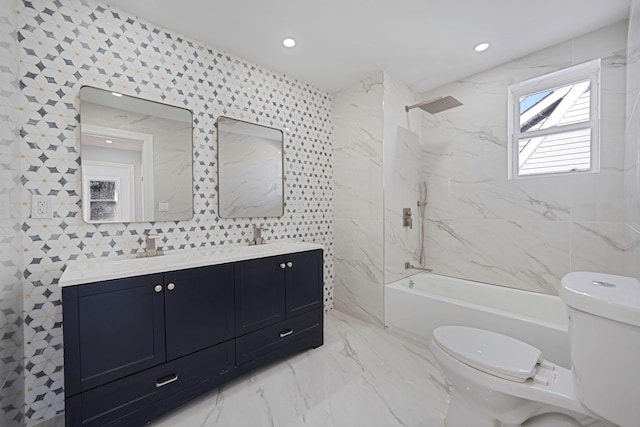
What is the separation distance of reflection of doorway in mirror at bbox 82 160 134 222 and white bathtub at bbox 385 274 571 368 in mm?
2303

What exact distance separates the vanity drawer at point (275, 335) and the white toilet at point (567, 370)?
1.08m

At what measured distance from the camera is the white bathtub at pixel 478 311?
1.82 m

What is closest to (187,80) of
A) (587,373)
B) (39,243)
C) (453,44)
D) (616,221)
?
(39,243)

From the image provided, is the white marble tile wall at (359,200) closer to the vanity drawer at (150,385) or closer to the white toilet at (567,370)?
the white toilet at (567,370)

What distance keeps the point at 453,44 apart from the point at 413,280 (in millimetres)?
2250

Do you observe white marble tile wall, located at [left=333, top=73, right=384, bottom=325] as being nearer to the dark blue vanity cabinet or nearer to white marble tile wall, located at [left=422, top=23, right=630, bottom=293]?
white marble tile wall, located at [left=422, top=23, right=630, bottom=293]

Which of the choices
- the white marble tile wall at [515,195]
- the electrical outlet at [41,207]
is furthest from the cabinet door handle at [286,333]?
the white marble tile wall at [515,195]

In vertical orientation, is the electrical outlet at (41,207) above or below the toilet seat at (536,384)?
above

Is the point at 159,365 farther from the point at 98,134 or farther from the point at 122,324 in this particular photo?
the point at 98,134

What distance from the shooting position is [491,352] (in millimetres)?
1303

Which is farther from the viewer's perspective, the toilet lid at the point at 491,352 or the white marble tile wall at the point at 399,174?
the white marble tile wall at the point at 399,174

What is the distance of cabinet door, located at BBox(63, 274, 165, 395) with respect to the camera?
124 cm

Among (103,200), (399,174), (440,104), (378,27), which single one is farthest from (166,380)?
(440,104)

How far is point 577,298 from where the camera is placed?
1.00 metres
